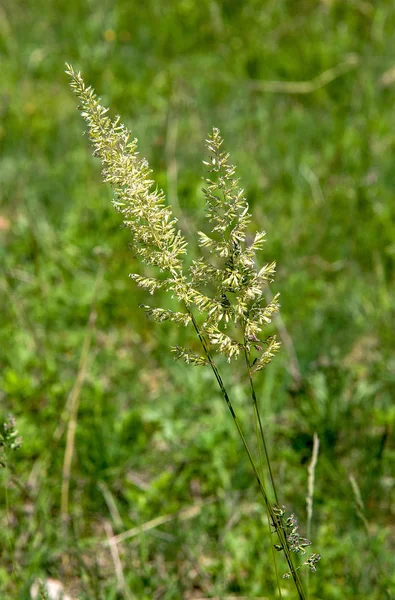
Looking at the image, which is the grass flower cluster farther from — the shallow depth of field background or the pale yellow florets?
the shallow depth of field background

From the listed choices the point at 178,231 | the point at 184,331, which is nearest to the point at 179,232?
the point at 178,231

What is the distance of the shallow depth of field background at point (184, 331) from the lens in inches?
96.2

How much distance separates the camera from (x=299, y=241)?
12.8ft

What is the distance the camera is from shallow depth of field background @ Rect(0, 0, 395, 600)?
2.44m

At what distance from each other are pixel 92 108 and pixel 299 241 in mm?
2830

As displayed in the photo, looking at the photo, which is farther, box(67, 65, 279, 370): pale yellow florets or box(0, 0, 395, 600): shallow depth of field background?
box(0, 0, 395, 600): shallow depth of field background

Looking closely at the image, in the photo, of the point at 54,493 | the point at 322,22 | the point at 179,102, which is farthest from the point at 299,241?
the point at 322,22

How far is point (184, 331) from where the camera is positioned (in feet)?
11.3

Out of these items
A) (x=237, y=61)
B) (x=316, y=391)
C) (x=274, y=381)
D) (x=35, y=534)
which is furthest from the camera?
(x=237, y=61)

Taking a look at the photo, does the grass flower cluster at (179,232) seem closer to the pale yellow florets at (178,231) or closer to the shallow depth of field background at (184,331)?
the pale yellow florets at (178,231)

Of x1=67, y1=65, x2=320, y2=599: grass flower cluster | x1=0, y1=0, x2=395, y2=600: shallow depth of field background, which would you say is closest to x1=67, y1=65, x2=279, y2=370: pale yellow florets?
x1=67, y1=65, x2=320, y2=599: grass flower cluster

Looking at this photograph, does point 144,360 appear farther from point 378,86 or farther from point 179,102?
point 378,86

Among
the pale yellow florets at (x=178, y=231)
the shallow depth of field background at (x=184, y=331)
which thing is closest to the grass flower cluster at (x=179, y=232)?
the pale yellow florets at (x=178, y=231)

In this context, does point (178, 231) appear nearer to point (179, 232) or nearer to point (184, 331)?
point (179, 232)
